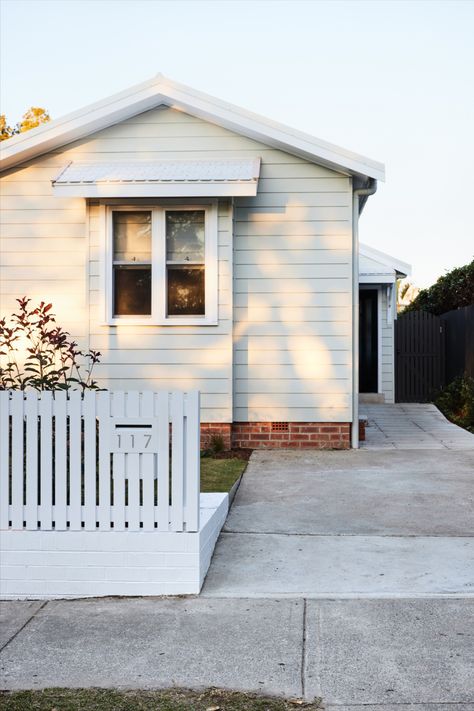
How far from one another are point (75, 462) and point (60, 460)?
107 millimetres

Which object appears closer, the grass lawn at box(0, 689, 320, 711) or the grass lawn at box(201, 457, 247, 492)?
the grass lawn at box(0, 689, 320, 711)

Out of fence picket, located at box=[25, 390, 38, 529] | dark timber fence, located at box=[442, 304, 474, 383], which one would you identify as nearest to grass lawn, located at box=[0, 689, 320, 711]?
fence picket, located at box=[25, 390, 38, 529]

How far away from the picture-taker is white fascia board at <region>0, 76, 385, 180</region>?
34.3 ft

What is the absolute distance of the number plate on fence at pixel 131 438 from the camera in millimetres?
5121

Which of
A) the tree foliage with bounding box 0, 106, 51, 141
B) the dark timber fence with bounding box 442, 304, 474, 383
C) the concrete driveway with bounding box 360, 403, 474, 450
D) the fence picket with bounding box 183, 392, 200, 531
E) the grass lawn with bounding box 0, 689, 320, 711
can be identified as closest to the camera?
the grass lawn with bounding box 0, 689, 320, 711

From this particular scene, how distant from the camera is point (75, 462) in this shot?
5.12 m

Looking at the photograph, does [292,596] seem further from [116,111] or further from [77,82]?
[77,82]

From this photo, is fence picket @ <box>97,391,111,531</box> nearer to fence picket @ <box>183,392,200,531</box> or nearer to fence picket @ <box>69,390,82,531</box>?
fence picket @ <box>69,390,82,531</box>

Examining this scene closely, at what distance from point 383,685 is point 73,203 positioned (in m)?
8.61

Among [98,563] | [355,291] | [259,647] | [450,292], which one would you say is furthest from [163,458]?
[450,292]

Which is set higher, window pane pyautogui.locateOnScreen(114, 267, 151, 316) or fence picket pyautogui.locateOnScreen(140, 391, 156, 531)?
window pane pyautogui.locateOnScreen(114, 267, 151, 316)

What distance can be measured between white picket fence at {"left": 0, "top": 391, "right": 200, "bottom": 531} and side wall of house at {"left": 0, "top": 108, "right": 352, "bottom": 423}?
5647mm

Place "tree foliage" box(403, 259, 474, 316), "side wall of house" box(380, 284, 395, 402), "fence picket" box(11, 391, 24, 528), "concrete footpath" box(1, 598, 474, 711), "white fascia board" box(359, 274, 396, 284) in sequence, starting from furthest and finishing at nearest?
"tree foliage" box(403, 259, 474, 316) → "side wall of house" box(380, 284, 395, 402) → "white fascia board" box(359, 274, 396, 284) → "fence picket" box(11, 391, 24, 528) → "concrete footpath" box(1, 598, 474, 711)

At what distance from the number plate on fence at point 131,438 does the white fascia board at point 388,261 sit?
13687 mm
